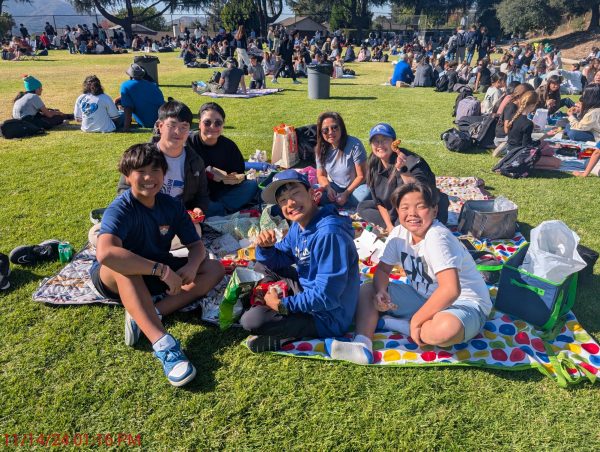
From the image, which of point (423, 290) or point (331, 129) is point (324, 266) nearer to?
point (423, 290)

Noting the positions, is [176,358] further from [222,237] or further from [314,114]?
[314,114]

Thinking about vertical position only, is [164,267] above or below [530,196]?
above

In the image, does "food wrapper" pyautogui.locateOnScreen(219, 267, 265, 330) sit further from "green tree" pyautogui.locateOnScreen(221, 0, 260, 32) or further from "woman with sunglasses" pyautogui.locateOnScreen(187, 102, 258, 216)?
"green tree" pyautogui.locateOnScreen(221, 0, 260, 32)

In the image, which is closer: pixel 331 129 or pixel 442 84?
pixel 331 129

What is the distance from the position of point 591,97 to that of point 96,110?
10.7m

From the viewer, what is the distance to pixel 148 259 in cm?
327

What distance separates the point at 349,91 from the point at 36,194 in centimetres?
1217

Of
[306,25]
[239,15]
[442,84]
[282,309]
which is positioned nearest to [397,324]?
[282,309]

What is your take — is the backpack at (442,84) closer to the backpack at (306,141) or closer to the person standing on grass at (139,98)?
the backpack at (306,141)

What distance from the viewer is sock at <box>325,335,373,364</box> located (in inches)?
119

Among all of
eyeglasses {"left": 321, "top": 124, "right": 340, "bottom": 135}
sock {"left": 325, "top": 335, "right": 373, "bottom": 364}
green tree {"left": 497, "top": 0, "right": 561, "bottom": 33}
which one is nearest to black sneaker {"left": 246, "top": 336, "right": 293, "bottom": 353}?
sock {"left": 325, "top": 335, "right": 373, "bottom": 364}

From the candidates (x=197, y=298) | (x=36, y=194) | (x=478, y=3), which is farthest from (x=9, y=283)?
(x=478, y=3)

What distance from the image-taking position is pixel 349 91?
15820 mm

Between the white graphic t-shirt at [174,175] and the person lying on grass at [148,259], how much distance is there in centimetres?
110
